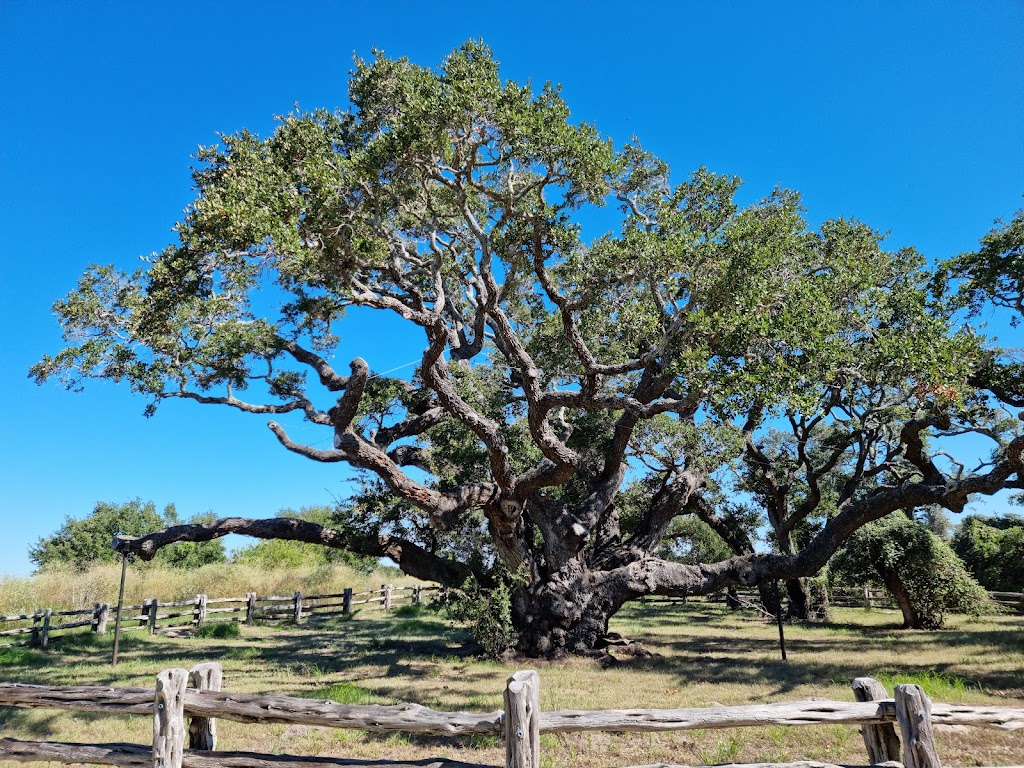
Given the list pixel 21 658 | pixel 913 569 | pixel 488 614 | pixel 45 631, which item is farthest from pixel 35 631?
pixel 913 569

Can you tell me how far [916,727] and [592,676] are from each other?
7.74 metres

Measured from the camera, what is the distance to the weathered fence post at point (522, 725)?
462 centimetres

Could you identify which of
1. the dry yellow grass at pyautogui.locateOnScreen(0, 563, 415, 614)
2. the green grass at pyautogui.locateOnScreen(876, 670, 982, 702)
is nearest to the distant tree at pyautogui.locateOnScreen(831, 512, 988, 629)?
the green grass at pyautogui.locateOnScreen(876, 670, 982, 702)

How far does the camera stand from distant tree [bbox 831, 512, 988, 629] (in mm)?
17156

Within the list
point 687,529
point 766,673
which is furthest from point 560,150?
point 687,529

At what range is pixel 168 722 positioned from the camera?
511 centimetres

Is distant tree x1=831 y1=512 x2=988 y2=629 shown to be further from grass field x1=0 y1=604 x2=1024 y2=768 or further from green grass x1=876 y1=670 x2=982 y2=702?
green grass x1=876 y1=670 x2=982 y2=702

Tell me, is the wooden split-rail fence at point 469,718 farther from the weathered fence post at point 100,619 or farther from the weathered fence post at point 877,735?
the weathered fence post at point 100,619

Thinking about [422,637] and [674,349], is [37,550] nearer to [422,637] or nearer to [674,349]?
[422,637]

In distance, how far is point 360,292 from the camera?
1058 centimetres

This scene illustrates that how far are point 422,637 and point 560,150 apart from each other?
585 inches

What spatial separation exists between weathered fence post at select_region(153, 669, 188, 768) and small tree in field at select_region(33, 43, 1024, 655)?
18.3 ft

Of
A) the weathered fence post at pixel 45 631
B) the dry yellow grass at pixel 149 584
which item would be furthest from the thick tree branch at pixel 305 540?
the dry yellow grass at pixel 149 584

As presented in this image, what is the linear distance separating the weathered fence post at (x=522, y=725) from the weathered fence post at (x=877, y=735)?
2.85 meters
